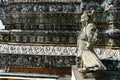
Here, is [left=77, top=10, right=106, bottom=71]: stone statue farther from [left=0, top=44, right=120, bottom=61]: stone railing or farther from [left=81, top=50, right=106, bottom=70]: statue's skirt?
[left=0, top=44, right=120, bottom=61]: stone railing

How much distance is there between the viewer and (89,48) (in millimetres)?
7168

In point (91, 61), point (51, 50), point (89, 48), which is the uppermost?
point (89, 48)

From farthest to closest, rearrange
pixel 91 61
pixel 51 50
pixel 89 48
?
pixel 51 50
pixel 89 48
pixel 91 61

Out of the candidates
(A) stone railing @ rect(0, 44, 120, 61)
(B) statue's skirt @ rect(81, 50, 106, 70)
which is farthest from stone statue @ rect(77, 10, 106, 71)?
(A) stone railing @ rect(0, 44, 120, 61)

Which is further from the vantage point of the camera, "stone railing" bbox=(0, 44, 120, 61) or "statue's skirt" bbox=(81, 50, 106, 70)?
"stone railing" bbox=(0, 44, 120, 61)

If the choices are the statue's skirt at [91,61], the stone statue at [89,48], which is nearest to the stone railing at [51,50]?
the stone statue at [89,48]

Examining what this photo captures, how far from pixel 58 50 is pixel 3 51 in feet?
7.82

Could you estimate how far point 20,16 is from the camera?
12.6 meters

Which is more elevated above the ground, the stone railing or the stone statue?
the stone statue

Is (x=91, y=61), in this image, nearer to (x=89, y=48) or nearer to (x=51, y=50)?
(x=89, y=48)

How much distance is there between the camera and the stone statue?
6.66 metres

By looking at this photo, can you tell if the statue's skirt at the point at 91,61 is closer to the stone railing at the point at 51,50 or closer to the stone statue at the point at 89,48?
the stone statue at the point at 89,48

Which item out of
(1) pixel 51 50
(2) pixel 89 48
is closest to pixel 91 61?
(2) pixel 89 48

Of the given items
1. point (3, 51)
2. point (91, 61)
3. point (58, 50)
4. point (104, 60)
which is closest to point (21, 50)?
point (3, 51)
